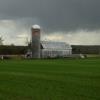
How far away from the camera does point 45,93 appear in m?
17.5

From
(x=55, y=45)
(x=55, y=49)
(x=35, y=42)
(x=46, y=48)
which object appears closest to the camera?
(x=35, y=42)

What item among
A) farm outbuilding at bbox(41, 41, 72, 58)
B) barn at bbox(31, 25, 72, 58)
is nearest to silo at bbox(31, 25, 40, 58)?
barn at bbox(31, 25, 72, 58)

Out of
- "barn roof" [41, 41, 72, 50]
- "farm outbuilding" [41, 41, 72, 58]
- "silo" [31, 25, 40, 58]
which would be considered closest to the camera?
"silo" [31, 25, 40, 58]

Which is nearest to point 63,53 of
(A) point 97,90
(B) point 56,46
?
(B) point 56,46

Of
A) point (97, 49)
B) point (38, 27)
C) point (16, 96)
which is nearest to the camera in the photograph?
point (16, 96)

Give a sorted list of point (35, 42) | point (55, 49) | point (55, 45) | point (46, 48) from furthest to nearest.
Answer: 1. point (55, 45)
2. point (55, 49)
3. point (46, 48)
4. point (35, 42)

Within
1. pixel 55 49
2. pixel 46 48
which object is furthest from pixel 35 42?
pixel 55 49

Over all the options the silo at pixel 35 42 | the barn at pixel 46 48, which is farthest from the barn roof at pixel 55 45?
the silo at pixel 35 42

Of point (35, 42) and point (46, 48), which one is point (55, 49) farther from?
point (35, 42)

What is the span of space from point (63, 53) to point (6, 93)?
381ft

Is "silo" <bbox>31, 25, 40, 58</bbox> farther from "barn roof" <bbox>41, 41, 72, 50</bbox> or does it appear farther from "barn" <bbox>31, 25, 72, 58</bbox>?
"barn roof" <bbox>41, 41, 72, 50</bbox>

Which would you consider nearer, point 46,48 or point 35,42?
point 35,42

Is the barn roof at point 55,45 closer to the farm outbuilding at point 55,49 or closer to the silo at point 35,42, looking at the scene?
the farm outbuilding at point 55,49

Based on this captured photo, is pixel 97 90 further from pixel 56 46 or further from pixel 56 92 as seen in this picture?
pixel 56 46
